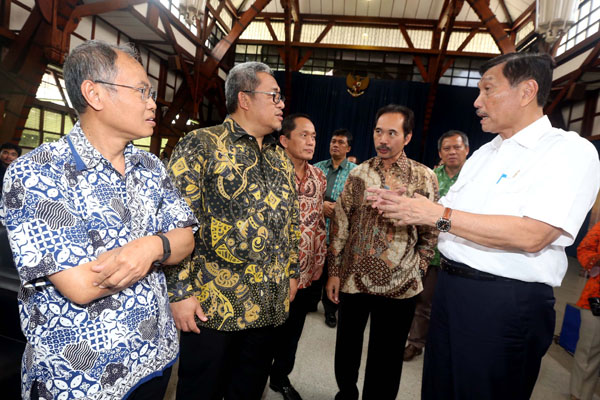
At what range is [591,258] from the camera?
7.20 ft

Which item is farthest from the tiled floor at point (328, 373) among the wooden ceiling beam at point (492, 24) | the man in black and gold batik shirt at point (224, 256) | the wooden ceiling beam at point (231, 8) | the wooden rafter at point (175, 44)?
the wooden ceiling beam at point (231, 8)

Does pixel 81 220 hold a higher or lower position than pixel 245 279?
higher

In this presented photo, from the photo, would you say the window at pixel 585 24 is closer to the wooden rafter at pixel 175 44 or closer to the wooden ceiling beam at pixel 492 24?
the wooden ceiling beam at pixel 492 24

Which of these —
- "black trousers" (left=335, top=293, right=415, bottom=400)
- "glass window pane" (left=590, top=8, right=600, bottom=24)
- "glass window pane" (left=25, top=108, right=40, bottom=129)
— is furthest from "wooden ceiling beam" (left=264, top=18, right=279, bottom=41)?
"black trousers" (left=335, top=293, right=415, bottom=400)

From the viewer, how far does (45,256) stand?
2.45 feet

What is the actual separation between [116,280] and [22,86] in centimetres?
590

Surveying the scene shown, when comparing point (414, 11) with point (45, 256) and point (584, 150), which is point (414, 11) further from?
point (45, 256)

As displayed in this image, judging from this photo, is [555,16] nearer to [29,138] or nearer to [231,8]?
[29,138]

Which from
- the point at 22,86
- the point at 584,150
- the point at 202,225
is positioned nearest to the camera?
the point at 584,150

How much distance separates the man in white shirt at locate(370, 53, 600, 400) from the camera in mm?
1083

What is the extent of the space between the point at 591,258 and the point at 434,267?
1.01 metres

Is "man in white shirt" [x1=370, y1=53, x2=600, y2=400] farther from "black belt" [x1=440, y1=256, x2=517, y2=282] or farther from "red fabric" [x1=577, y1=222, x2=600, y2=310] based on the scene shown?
"red fabric" [x1=577, y1=222, x2=600, y2=310]

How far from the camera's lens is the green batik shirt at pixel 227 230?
4.24ft

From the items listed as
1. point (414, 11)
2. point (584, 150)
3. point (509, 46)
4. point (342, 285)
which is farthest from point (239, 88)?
point (414, 11)
